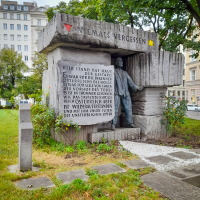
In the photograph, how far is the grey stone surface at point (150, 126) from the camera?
5559 mm

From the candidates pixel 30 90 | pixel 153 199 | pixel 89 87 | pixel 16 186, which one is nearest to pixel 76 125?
pixel 89 87

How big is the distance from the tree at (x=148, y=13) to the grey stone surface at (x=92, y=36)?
8.14 feet

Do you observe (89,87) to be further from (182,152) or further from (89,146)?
(182,152)

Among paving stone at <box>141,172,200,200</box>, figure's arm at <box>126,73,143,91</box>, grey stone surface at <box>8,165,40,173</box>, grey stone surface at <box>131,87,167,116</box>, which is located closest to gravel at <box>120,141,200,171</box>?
paving stone at <box>141,172,200,200</box>

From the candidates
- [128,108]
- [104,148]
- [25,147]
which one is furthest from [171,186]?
[128,108]

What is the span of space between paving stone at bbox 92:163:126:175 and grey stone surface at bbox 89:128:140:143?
144 centimetres

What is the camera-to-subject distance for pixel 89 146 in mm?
4723

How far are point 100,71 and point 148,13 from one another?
273 inches

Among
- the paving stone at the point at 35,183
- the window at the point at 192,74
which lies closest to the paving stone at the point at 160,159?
the paving stone at the point at 35,183

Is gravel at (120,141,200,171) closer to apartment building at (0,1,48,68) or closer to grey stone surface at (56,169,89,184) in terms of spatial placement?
grey stone surface at (56,169,89,184)

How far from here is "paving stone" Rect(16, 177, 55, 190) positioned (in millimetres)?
2593

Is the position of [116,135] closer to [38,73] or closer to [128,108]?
[128,108]

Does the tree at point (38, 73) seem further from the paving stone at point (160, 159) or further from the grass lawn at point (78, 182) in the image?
the paving stone at point (160, 159)

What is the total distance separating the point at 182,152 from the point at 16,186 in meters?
3.22
